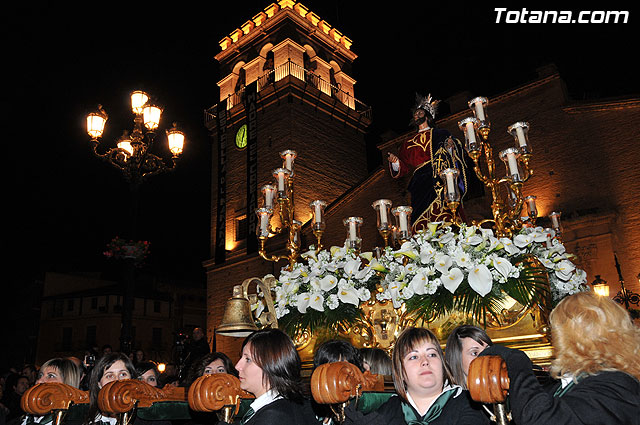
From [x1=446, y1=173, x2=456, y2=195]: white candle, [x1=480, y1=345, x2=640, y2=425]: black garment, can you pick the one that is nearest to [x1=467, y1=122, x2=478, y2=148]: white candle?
[x1=446, y1=173, x2=456, y2=195]: white candle

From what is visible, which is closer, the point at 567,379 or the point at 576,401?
A: the point at 576,401

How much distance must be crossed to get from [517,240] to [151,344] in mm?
46908

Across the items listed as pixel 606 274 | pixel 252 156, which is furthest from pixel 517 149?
pixel 252 156

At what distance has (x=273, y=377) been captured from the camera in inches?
112

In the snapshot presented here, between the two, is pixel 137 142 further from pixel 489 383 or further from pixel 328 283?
pixel 489 383

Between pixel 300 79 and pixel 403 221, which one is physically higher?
pixel 300 79

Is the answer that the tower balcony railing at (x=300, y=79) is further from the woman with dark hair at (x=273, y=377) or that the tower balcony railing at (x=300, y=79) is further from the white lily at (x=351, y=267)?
the woman with dark hair at (x=273, y=377)

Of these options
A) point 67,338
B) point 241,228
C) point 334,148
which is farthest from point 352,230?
point 67,338

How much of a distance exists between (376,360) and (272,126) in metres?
21.6

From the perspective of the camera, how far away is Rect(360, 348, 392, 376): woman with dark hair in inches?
157

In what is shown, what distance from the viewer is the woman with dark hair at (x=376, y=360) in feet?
13.1

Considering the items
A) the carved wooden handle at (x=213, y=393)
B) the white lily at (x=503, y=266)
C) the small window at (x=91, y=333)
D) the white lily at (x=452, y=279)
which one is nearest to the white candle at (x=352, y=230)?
the white lily at (x=452, y=279)

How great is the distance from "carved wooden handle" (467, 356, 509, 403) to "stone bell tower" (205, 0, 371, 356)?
20.5m

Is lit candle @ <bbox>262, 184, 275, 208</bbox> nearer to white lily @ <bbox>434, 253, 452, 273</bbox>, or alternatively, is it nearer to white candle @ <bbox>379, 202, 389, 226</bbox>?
white candle @ <bbox>379, 202, 389, 226</bbox>
